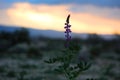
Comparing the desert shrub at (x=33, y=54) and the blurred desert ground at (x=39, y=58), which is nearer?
the blurred desert ground at (x=39, y=58)

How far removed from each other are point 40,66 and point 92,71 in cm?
265

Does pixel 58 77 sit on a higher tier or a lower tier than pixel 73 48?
lower

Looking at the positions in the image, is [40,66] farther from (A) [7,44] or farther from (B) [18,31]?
(B) [18,31]

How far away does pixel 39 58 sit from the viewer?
1222 inches

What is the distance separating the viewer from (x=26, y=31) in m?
48.1

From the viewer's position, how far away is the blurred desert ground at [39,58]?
68.7 ft

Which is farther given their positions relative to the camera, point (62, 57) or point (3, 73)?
point (3, 73)

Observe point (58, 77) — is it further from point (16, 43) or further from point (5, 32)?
point (5, 32)

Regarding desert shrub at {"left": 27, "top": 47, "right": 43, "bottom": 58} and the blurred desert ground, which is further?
desert shrub at {"left": 27, "top": 47, "right": 43, "bottom": 58}

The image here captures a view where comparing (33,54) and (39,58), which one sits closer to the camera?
(39,58)

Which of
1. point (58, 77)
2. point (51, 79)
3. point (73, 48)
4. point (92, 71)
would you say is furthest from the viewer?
point (92, 71)

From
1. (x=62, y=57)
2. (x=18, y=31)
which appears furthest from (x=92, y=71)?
(x=18, y=31)

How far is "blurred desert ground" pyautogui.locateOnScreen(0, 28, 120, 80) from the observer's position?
2092 cm

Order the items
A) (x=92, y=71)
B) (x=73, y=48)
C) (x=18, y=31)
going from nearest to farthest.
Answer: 1. (x=73, y=48)
2. (x=92, y=71)
3. (x=18, y=31)
